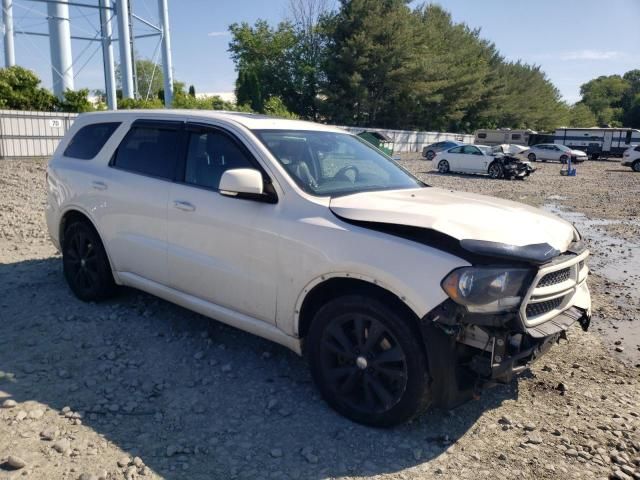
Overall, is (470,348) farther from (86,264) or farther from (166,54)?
(166,54)

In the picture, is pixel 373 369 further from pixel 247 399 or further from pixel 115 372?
pixel 115 372

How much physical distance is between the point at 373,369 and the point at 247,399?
3.14ft

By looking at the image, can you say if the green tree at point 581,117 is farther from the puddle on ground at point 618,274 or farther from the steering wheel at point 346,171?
the steering wheel at point 346,171

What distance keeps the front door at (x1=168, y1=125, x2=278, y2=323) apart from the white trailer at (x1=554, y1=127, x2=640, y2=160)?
48274 mm

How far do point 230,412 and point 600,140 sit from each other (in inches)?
1951

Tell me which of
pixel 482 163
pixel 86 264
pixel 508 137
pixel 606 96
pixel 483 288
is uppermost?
pixel 606 96

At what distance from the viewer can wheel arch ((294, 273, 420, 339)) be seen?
117 inches

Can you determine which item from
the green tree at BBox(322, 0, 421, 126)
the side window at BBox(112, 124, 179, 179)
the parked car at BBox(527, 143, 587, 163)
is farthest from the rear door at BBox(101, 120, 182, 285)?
the green tree at BBox(322, 0, 421, 126)

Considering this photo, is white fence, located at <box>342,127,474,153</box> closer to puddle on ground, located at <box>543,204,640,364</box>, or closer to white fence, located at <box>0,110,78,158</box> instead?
white fence, located at <box>0,110,78,158</box>

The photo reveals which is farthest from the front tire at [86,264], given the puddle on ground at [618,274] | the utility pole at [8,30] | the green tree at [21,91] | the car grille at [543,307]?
the utility pole at [8,30]

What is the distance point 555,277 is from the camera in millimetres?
3131

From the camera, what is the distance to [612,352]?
15.2 ft

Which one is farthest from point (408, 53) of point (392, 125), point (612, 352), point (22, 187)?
point (612, 352)

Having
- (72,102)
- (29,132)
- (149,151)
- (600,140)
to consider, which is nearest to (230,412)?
(149,151)
